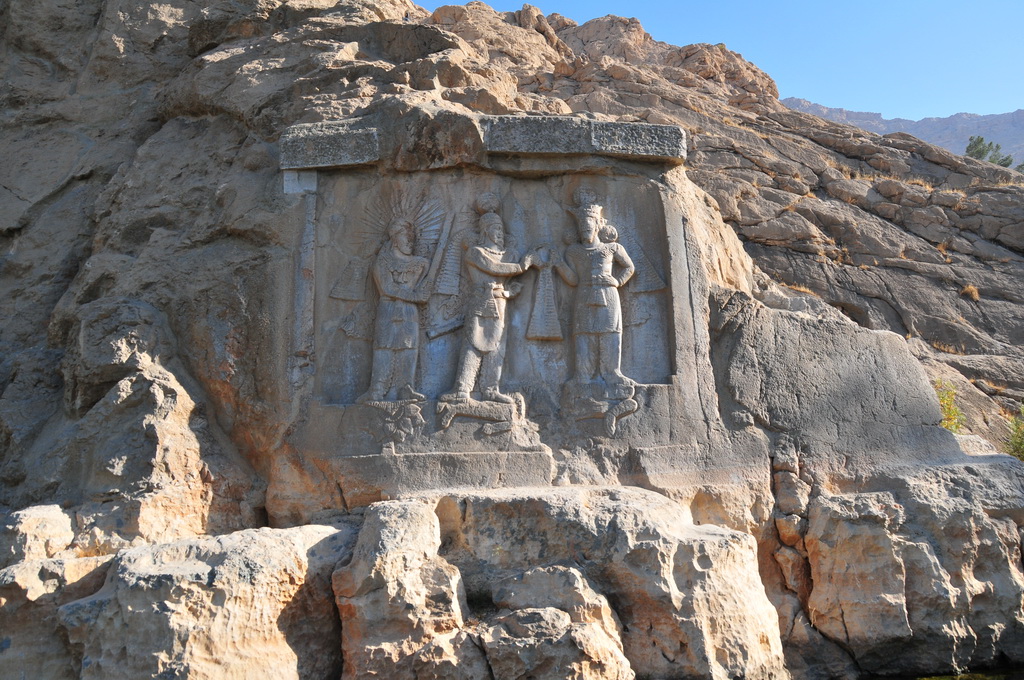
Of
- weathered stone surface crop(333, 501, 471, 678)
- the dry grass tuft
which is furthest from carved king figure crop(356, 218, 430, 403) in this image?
the dry grass tuft

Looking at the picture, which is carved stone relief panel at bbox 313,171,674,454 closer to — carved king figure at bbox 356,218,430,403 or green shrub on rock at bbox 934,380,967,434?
carved king figure at bbox 356,218,430,403

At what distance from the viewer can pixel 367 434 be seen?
6.80 m

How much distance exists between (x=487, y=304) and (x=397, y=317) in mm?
737

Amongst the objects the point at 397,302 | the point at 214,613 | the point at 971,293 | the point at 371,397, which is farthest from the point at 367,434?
the point at 971,293

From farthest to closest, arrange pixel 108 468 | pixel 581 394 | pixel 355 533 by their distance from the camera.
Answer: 1. pixel 581 394
2. pixel 108 468
3. pixel 355 533

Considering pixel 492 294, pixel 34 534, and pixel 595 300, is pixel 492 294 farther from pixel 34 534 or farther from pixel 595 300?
pixel 34 534

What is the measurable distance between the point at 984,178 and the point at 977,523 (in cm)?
1021

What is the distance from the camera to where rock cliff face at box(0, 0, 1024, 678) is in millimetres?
5473

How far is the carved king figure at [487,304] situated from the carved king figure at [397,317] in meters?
0.38

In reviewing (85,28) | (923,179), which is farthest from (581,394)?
(923,179)

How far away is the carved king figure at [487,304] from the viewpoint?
6969mm

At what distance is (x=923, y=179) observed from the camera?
15.0 meters

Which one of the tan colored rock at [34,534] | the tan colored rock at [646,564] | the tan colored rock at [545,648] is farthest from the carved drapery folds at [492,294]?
the tan colored rock at [34,534]

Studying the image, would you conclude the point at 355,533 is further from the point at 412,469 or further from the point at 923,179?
the point at 923,179
